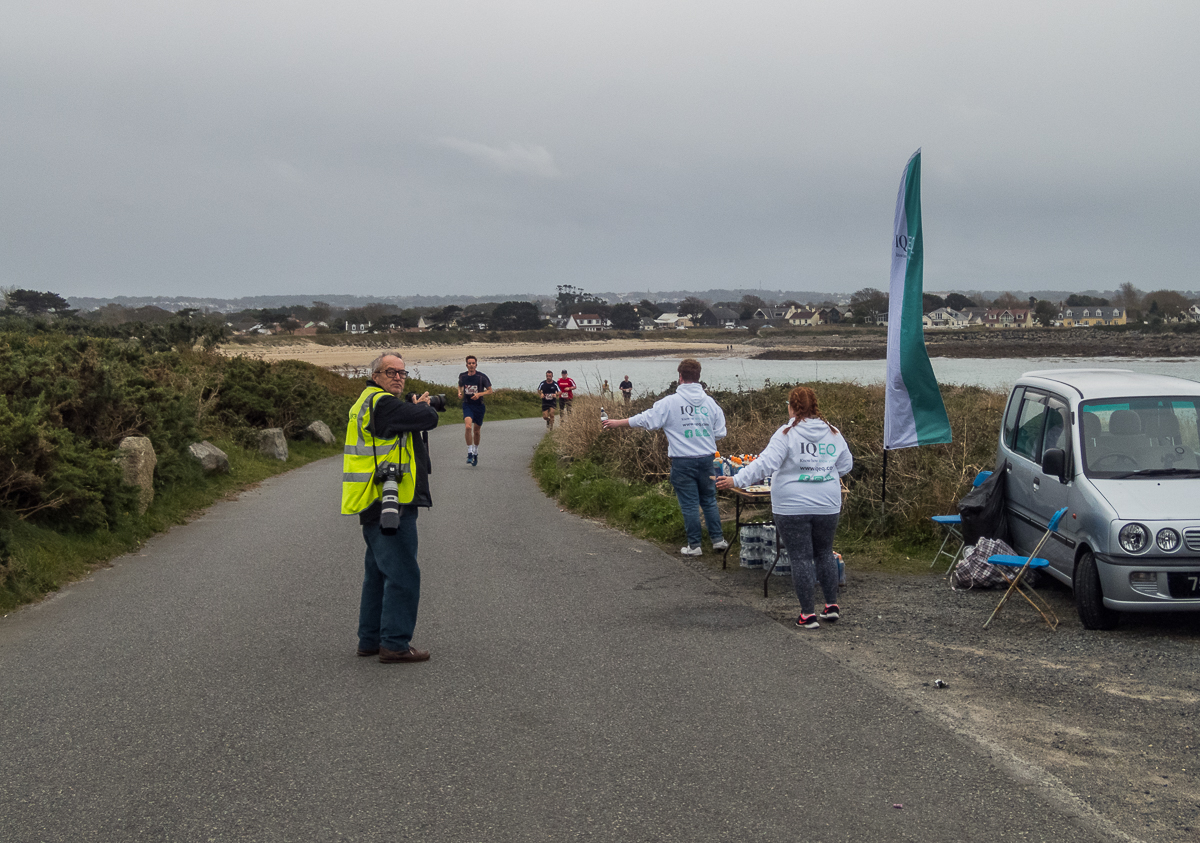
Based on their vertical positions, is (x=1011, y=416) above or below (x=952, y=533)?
above

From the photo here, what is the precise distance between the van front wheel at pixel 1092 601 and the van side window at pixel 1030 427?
155cm

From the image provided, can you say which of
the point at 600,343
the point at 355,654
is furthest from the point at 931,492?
the point at 600,343

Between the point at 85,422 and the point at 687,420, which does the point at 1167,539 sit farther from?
the point at 85,422

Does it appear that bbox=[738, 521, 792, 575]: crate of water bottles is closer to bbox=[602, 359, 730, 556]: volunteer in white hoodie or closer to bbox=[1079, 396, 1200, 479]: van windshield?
bbox=[602, 359, 730, 556]: volunteer in white hoodie

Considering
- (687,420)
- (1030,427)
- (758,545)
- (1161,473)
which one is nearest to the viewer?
(1161,473)

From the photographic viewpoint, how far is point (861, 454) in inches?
471

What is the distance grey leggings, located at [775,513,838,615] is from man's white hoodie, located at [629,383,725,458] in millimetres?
2405

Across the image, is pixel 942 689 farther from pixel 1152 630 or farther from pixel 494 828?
pixel 494 828

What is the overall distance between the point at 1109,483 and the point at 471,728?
4.96 meters

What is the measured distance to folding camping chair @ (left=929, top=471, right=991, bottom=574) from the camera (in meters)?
8.91

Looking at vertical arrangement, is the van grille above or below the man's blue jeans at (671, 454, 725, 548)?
above

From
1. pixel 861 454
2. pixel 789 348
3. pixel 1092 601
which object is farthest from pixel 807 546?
pixel 789 348

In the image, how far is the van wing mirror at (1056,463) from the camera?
7359mm

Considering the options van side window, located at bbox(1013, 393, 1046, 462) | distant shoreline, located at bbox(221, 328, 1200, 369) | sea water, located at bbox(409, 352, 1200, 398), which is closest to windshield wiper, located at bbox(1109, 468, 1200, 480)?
van side window, located at bbox(1013, 393, 1046, 462)
